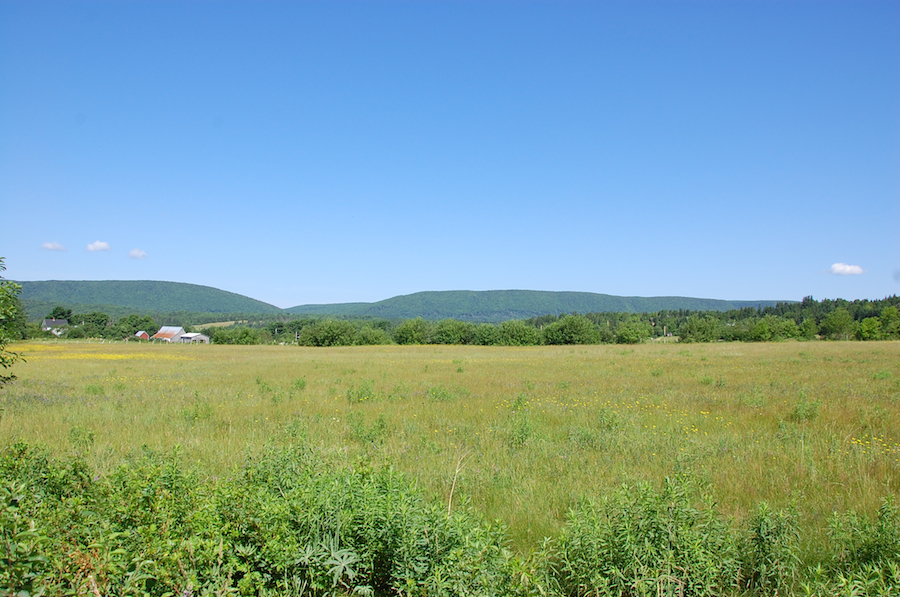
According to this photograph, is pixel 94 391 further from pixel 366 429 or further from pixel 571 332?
pixel 571 332

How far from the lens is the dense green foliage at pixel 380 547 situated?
9.45 feet

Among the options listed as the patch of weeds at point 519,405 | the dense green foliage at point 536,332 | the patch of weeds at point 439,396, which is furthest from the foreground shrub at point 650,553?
the dense green foliage at point 536,332

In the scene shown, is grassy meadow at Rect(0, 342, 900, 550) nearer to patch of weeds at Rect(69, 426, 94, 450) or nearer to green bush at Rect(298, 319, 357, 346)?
patch of weeds at Rect(69, 426, 94, 450)

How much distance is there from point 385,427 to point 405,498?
20.0ft

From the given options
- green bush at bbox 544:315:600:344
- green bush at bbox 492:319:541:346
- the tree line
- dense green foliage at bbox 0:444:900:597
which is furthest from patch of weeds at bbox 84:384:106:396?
green bush at bbox 544:315:600:344

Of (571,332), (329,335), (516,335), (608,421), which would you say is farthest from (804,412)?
(329,335)

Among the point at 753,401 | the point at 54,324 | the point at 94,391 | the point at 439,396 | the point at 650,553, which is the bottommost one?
the point at 54,324

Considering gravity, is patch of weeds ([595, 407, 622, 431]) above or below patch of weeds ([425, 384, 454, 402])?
above

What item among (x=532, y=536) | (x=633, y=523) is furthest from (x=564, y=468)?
(x=633, y=523)

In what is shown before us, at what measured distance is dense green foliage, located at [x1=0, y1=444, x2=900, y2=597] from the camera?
2879 mm

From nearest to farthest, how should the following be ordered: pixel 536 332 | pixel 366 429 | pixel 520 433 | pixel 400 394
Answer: pixel 520 433 → pixel 366 429 → pixel 400 394 → pixel 536 332

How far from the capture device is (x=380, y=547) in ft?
10.9

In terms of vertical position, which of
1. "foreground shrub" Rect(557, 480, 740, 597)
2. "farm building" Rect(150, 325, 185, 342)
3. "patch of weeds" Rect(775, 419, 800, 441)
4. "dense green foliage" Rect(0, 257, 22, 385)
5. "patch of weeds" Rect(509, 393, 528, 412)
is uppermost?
"dense green foliage" Rect(0, 257, 22, 385)

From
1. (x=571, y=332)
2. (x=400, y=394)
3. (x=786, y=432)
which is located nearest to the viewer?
(x=786, y=432)
